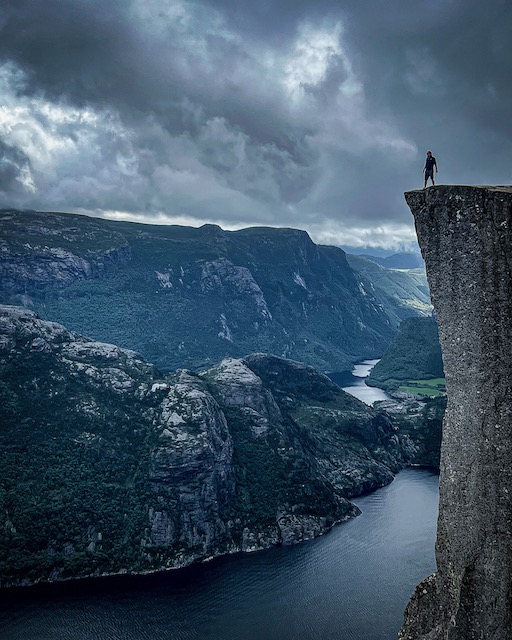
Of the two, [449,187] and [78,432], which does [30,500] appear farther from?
[449,187]

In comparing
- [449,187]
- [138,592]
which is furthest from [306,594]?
[449,187]

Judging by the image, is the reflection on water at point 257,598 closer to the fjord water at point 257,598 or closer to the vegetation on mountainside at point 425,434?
the fjord water at point 257,598

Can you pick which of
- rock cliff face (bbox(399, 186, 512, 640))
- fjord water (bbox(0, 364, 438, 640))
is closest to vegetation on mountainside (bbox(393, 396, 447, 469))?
fjord water (bbox(0, 364, 438, 640))

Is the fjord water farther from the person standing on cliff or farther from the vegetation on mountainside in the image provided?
the person standing on cliff

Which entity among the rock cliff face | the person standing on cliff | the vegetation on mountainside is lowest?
the vegetation on mountainside

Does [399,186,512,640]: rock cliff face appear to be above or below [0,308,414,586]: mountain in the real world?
above

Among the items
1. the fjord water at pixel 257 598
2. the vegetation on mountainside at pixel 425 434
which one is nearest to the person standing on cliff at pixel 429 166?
the fjord water at pixel 257 598
